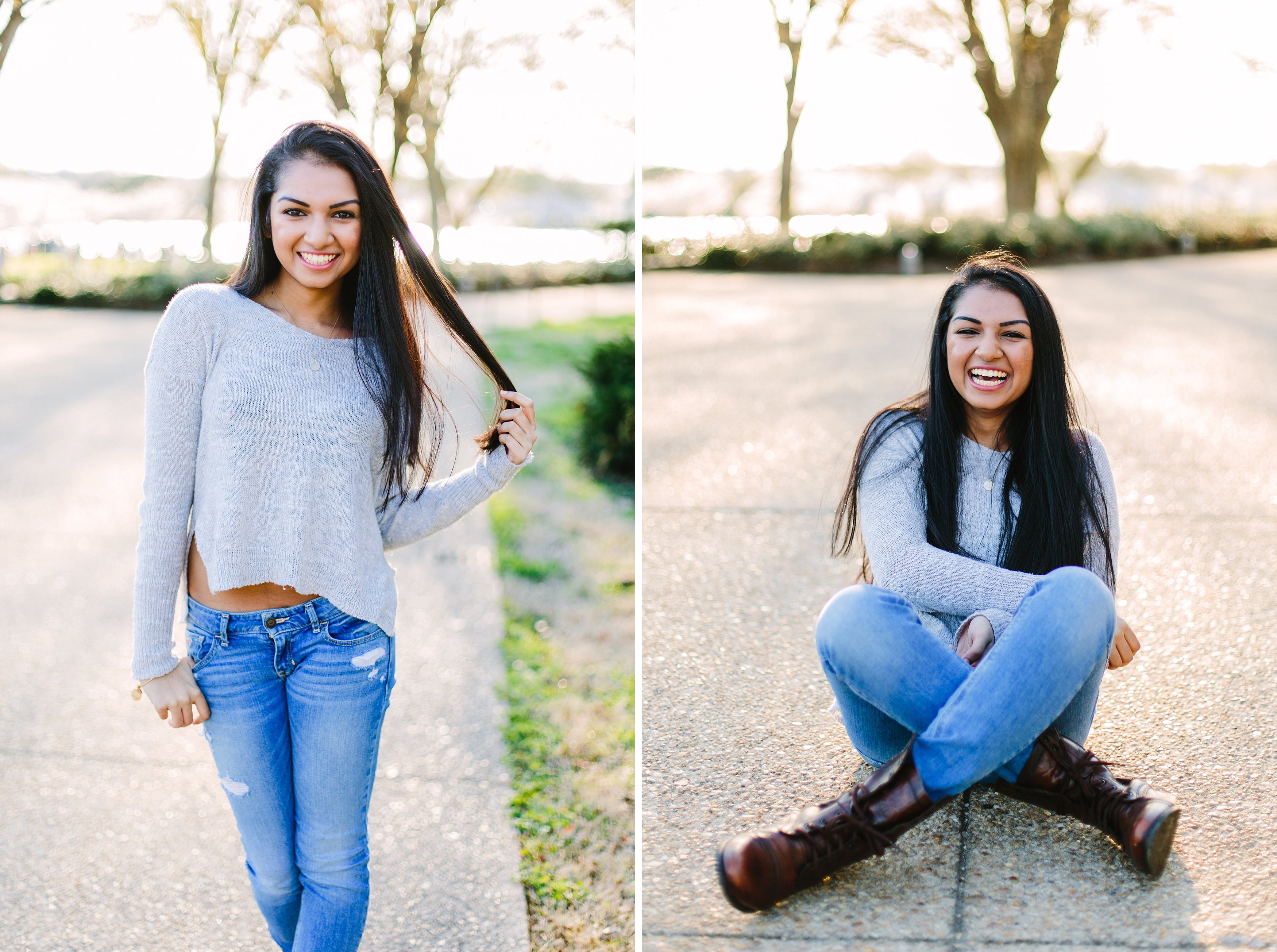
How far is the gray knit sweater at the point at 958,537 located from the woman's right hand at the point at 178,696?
59.5 inches

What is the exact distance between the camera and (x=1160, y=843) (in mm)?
2225

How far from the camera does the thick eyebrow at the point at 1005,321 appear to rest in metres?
2.71

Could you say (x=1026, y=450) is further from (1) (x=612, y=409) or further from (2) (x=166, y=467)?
(1) (x=612, y=409)

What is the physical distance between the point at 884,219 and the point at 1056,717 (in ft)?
51.1

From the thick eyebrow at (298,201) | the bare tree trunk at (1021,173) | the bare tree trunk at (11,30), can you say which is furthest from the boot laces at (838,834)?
the bare tree trunk at (1021,173)

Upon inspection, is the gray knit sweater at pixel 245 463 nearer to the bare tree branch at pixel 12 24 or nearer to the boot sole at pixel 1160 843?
the boot sole at pixel 1160 843

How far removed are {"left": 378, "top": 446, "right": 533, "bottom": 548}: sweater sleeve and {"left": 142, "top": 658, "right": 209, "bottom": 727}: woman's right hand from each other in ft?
1.50

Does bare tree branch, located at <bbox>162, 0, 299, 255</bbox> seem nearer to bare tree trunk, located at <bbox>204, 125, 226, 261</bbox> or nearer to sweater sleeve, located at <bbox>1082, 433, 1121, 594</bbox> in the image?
bare tree trunk, located at <bbox>204, 125, 226, 261</bbox>

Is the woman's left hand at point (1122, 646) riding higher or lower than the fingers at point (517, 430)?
lower

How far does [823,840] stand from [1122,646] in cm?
83

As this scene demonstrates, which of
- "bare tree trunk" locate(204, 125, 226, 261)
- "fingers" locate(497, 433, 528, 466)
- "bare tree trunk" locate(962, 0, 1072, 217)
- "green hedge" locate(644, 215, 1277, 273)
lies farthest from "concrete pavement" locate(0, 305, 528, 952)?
"bare tree trunk" locate(962, 0, 1072, 217)

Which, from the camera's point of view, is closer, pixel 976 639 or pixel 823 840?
pixel 823 840

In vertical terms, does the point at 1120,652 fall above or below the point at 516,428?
below

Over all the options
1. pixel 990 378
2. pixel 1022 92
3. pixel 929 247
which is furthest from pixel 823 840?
pixel 1022 92
